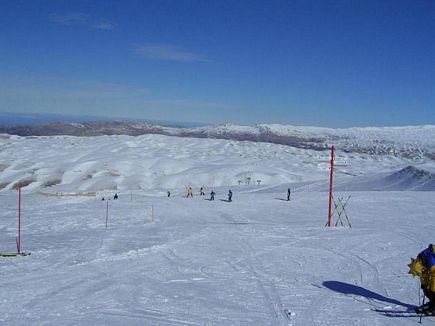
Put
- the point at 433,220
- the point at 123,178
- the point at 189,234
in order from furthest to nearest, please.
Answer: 1. the point at 123,178
2. the point at 433,220
3. the point at 189,234

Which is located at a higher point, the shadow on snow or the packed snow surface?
the shadow on snow

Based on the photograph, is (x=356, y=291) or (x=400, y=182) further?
(x=400, y=182)

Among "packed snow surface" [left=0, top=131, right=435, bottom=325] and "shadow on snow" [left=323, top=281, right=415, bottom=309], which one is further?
"shadow on snow" [left=323, top=281, right=415, bottom=309]

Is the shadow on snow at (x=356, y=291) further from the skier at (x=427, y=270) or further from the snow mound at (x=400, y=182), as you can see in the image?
the snow mound at (x=400, y=182)

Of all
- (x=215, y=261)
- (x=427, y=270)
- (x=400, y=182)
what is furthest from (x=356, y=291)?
(x=400, y=182)

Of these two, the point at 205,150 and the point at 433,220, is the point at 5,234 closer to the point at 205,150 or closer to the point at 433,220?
the point at 433,220

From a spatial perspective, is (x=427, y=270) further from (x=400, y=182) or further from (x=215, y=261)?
(x=400, y=182)

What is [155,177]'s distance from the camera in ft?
196

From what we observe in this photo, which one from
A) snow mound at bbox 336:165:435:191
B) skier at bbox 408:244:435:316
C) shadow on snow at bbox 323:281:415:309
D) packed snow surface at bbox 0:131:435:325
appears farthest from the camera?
snow mound at bbox 336:165:435:191

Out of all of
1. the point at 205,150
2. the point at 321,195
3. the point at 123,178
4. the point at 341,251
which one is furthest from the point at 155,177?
the point at 341,251

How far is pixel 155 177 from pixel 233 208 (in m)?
31.4

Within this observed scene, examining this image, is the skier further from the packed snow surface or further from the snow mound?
the snow mound

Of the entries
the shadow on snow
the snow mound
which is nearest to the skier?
the shadow on snow

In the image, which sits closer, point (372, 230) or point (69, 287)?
point (69, 287)
